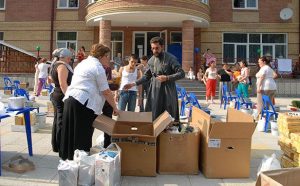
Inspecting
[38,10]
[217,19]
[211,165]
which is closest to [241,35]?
[217,19]

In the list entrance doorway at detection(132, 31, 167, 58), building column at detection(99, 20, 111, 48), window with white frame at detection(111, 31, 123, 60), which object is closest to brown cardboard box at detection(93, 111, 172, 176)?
building column at detection(99, 20, 111, 48)

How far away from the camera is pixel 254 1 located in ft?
68.9

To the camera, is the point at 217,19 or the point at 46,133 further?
the point at 217,19

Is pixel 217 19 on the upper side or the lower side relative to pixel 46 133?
upper

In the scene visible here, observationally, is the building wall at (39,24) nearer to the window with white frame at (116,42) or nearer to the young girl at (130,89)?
the window with white frame at (116,42)

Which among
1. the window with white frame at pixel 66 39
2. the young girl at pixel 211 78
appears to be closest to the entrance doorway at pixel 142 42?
the window with white frame at pixel 66 39

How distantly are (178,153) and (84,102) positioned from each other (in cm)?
139

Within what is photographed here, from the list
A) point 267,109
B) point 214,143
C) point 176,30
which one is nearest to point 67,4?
point 176,30

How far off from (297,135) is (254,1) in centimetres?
1833

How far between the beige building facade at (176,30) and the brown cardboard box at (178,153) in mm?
15630

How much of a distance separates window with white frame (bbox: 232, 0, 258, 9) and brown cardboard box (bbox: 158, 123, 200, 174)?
17.9 meters

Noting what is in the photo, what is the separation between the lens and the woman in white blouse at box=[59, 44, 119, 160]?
4262mm

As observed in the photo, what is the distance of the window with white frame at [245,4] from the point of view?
20844 millimetres

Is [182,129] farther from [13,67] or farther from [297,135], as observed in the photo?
[13,67]
